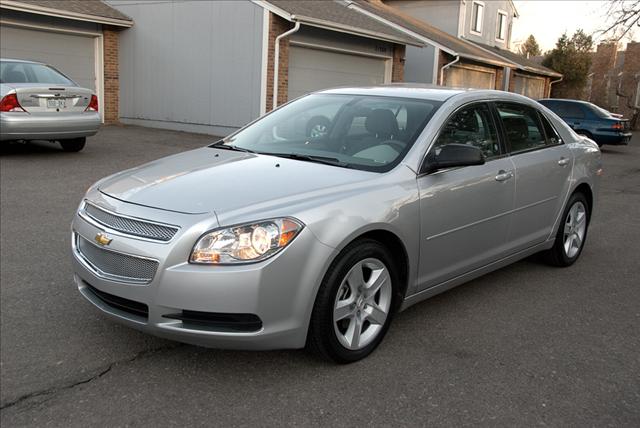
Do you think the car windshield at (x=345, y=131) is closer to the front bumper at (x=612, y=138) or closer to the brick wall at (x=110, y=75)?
the brick wall at (x=110, y=75)

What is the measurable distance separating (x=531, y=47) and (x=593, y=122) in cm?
A: 4617

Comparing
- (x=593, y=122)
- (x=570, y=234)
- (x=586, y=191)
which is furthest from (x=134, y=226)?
(x=593, y=122)

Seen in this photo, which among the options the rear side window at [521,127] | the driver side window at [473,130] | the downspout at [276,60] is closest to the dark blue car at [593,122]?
the downspout at [276,60]

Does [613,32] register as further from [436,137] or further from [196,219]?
[196,219]

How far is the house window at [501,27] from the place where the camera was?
1183 inches

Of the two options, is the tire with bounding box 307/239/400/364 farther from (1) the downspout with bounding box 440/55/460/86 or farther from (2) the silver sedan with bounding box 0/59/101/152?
(1) the downspout with bounding box 440/55/460/86

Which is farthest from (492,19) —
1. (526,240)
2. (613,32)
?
(526,240)

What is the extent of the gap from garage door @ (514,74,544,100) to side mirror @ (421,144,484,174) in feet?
87.2

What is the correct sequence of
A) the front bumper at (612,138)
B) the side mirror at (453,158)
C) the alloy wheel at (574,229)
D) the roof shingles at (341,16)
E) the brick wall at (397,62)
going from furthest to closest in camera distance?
the brick wall at (397,62), the front bumper at (612,138), the roof shingles at (341,16), the alloy wheel at (574,229), the side mirror at (453,158)

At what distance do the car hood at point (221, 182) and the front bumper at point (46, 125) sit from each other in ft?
22.0

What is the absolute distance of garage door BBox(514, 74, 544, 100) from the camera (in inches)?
1156

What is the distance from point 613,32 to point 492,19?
1335 cm

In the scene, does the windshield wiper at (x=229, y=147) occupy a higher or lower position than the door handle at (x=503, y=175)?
higher

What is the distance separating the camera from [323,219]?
3.27 m
